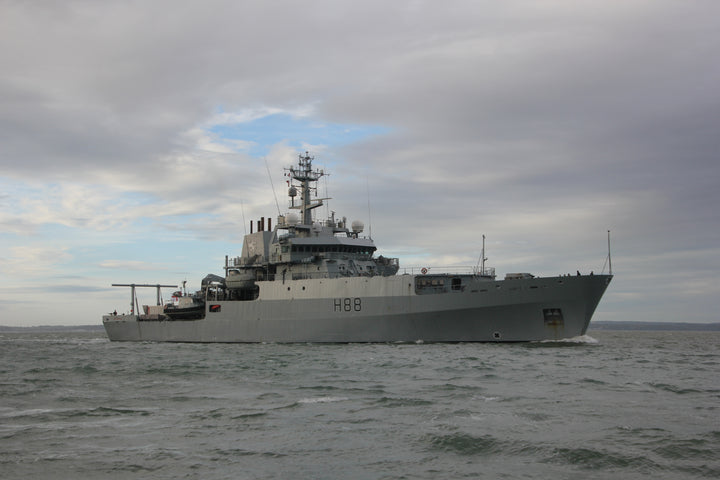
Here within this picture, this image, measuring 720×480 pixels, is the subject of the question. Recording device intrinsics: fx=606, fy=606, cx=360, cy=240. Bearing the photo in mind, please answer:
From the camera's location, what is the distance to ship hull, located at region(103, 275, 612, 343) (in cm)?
2616

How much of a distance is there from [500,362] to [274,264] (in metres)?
17.5

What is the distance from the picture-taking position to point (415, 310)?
2784 cm

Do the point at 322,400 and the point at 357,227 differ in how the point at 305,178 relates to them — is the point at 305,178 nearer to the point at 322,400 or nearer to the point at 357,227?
the point at 357,227

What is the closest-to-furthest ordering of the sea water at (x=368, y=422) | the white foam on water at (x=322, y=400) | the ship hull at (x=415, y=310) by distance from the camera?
the sea water at (x=368, y=422) → the white foam on water at (x=322, y=400) → the ship hull at (x=415, y=310)

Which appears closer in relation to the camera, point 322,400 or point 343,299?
point 322,400

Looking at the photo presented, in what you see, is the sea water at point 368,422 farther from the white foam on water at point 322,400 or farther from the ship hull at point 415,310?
the ship hull at point 415,310

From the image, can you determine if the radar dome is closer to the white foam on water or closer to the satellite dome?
the satellite dome

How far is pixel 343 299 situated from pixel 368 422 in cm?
1852

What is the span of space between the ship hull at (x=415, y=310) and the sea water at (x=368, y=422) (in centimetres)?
629

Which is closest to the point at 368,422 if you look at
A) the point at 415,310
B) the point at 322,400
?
the point at 322,400

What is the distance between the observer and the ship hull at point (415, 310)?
26.2 m

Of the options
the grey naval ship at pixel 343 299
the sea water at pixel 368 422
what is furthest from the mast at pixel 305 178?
the sea water at pixel 368 422

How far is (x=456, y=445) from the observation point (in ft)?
30.6

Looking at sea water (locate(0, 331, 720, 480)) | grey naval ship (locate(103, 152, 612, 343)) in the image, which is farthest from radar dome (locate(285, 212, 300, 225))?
sea water (locate(0, 331, 720, 480))
